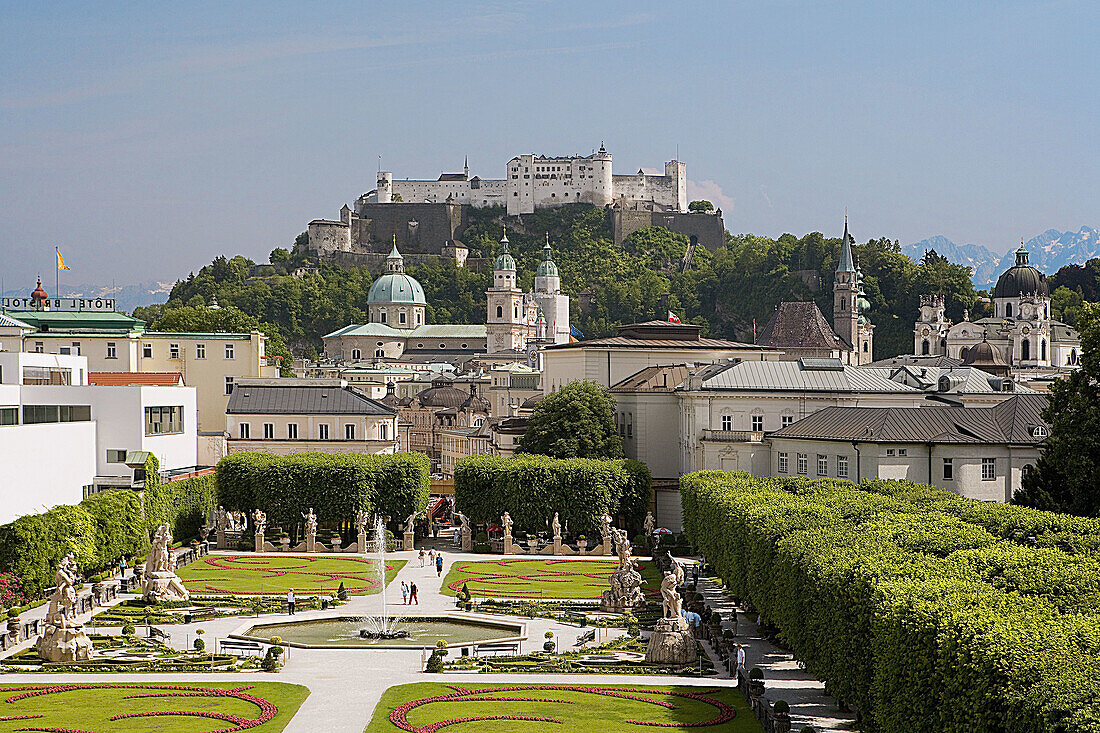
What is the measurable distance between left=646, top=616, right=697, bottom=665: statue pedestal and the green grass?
16001 millimetres

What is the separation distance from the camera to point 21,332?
105250 mm

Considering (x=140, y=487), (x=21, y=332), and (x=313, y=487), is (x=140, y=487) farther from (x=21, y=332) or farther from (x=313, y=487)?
(x=21, y=332)

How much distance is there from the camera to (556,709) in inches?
1593

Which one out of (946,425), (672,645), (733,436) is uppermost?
(946,425)

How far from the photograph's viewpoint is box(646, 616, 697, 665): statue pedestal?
4756 centimetres

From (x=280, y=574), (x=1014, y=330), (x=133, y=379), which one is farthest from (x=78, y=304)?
(x=1014, y=330)

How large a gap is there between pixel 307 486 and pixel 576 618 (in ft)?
107

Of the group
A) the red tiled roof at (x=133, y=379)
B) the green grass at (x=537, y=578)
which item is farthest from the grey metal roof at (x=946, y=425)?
the red tiled roof at (x=133, y=379)

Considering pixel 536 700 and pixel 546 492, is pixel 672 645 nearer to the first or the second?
pixel 536 700

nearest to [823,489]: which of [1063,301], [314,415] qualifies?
[314,415]

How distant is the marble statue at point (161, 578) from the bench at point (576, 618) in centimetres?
1627

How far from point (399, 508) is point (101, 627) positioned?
34.2 meters

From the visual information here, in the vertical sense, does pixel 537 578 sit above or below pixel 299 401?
below

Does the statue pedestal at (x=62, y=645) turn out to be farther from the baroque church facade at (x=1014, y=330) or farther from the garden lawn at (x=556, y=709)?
the baroque church facade at (x=1014, y=330)
